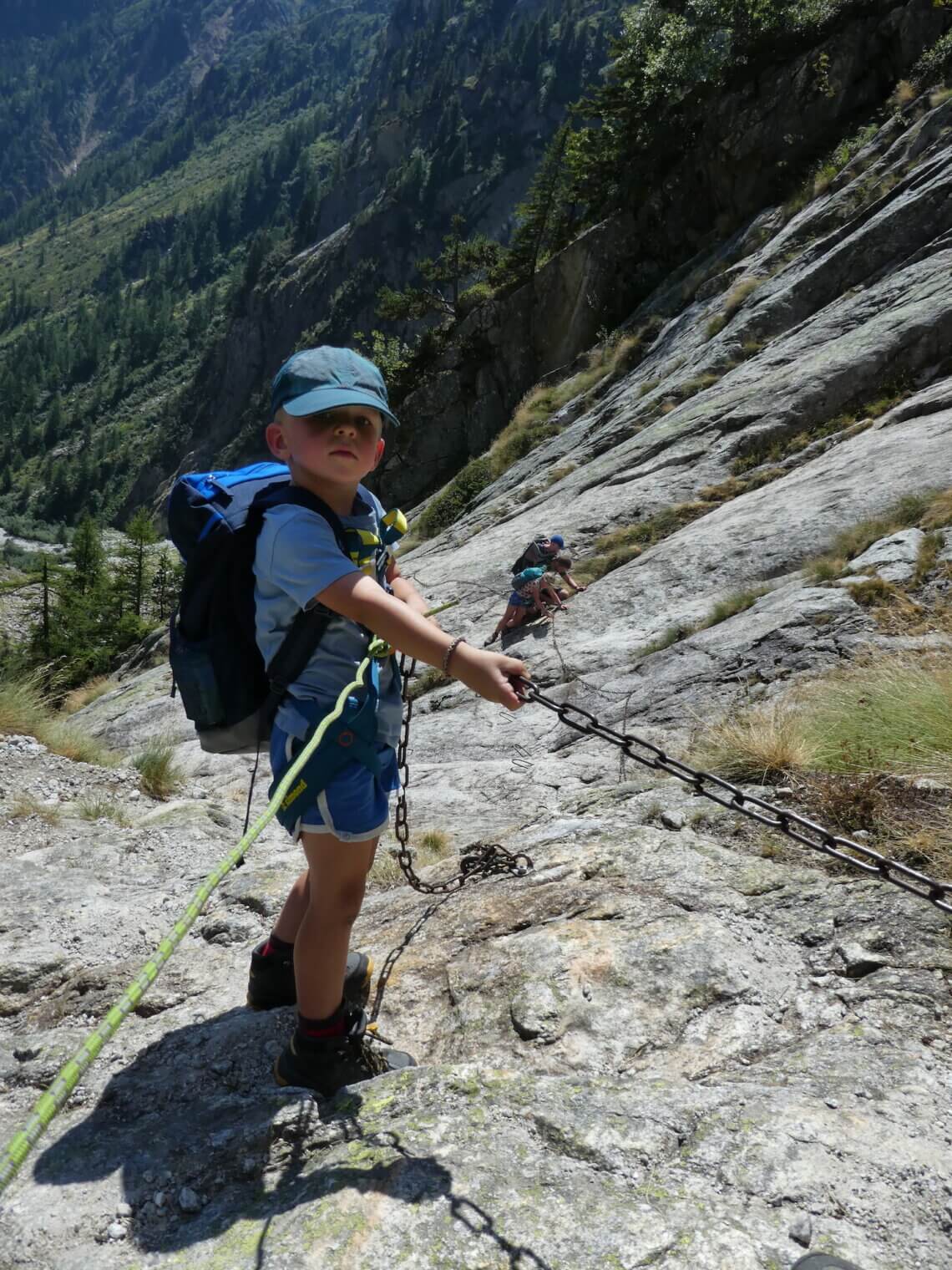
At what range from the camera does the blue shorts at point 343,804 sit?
2.58 metres

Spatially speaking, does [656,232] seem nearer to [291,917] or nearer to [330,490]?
[330,490]

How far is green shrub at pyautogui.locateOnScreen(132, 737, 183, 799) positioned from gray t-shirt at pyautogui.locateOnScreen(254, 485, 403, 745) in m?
4.42

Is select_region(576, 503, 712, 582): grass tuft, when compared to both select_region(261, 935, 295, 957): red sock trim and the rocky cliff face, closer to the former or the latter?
the rocky cliff face

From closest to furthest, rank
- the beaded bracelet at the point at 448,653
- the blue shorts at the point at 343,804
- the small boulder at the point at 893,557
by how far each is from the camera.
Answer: the beaded bracelet at the point at 448,653 < the blue shorts at the point at 343,804 < the small boulder at the point at 893,557

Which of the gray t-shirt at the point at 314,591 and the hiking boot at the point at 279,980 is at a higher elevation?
the gray t-shirt at the point at 314,591

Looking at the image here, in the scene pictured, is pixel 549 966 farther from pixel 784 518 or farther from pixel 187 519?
pixel 784 518

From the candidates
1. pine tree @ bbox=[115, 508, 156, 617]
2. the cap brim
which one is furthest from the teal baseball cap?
pine tree @ bbox=[115, 508, 156, 617]

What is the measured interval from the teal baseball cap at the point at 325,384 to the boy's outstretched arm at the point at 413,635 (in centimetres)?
54

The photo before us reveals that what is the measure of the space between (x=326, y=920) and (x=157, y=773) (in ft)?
14.8

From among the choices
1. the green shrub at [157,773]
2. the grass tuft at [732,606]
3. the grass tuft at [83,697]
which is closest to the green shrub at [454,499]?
the grass tuft at [83,697]

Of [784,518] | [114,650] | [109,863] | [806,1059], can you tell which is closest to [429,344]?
[114,650]

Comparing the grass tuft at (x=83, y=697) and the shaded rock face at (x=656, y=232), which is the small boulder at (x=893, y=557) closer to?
the grass tuft at (x=83, y=697)

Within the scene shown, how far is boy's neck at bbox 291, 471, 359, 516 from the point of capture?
269 cm

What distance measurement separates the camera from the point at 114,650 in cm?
3853
